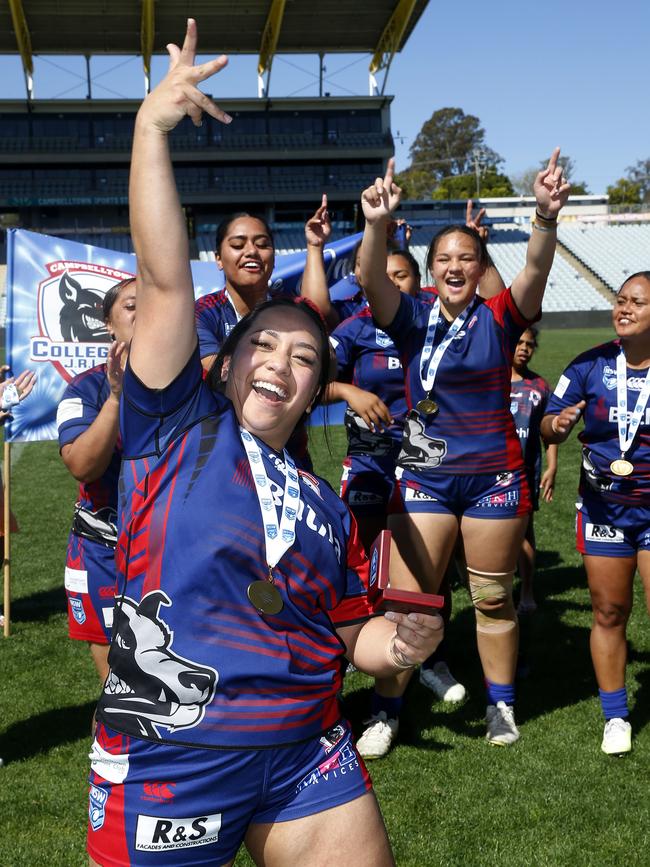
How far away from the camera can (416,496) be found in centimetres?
453

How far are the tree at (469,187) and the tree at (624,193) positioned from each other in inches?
342

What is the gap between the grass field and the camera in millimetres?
3715

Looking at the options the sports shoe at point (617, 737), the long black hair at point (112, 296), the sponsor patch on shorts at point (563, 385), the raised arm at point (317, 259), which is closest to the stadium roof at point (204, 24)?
the raised arm at point (317, 259)

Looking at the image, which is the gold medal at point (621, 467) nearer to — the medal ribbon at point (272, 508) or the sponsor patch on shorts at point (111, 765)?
the medal ribbon at point (272, 508)

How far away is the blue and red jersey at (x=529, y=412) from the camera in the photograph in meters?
6.23

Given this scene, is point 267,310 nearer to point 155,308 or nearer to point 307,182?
point 155,308

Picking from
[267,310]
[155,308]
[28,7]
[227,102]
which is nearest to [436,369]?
[267,310]

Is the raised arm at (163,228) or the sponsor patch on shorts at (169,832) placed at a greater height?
the raised arm at (163,228)

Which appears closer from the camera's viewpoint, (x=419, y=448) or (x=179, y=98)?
(x=179, y=98)

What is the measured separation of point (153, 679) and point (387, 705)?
2959mm

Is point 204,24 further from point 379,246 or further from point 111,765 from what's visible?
point 111,765

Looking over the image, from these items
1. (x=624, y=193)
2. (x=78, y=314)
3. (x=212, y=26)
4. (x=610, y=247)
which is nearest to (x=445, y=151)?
(x=624, y=193)

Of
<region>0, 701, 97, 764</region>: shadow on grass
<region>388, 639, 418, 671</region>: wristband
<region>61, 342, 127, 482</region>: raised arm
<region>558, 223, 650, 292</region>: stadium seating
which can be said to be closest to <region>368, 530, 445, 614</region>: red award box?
<region>388, 639, 418, 671</region>: wristband

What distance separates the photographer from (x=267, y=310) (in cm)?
225
